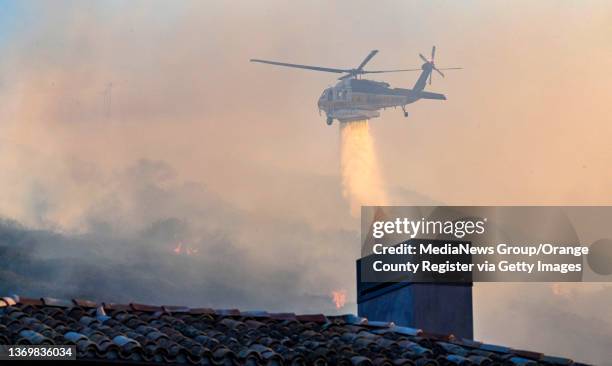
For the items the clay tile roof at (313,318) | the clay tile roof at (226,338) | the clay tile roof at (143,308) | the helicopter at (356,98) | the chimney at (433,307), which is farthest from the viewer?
the helicopter at (356,98)

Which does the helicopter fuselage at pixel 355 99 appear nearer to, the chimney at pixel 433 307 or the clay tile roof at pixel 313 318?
the chimney at pixel 433 307

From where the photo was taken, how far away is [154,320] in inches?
873

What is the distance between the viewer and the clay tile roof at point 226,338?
18812mm

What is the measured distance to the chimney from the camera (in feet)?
85.6

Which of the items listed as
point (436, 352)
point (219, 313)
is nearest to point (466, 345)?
point (436, 352)

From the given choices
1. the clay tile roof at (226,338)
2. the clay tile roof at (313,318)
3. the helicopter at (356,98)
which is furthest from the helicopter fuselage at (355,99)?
the clay tile roof at (226,338)

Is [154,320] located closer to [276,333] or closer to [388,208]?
[276,333]

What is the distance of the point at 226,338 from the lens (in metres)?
20.6

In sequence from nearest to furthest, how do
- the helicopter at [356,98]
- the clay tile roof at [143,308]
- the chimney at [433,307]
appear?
the clay tile roof at [143,308] < the chimney at [433,307] < the helicopter at [356,98]

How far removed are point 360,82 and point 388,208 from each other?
14727mm

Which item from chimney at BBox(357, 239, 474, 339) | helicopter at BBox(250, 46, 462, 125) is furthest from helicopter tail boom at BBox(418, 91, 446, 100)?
chimney at BBox(357, 239, 474, 339)

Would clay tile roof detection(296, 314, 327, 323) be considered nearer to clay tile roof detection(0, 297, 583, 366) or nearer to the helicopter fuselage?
clay tile roof detection(0, 297, 583, 366)

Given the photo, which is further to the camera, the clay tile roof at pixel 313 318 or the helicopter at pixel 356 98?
the helicopter at pixel 356 98

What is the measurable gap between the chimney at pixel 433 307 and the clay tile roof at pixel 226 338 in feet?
7.83
